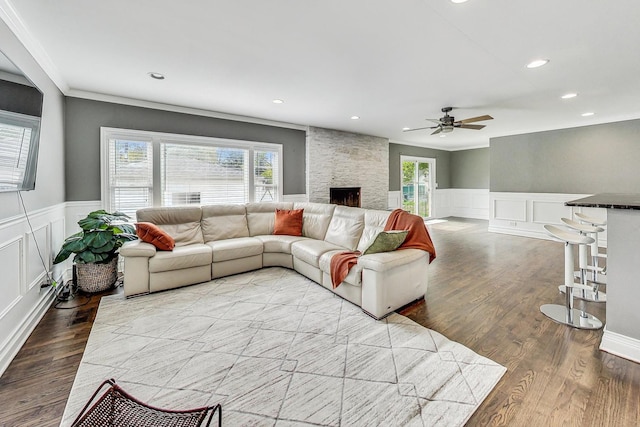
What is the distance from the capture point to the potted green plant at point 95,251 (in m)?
3.20

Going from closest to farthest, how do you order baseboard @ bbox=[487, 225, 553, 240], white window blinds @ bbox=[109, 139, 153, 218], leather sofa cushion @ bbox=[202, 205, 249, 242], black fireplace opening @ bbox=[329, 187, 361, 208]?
1. white window blinds @ bbox=[109, 139, 153, 218]
2. leather sofa cushion @ bbox=[202, 205, 249, 242]
3. baseboard @ bbox=[487, 225, 553, 240]
4. black fireplace opening @ bbox=[329, 187, 361, 208]

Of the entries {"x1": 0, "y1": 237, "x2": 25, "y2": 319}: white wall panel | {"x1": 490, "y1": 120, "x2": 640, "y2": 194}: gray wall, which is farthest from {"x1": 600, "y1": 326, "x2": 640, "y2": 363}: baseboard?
{"x1": 490, "y1": 120, "x2": 640, "y2": 194}: gray wall

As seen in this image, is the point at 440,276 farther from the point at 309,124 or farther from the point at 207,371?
the point at 309,124

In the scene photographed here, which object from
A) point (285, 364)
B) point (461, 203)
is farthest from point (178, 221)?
point (461, 203)

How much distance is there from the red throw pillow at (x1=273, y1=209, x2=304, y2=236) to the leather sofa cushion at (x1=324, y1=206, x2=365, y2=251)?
23.8 inches

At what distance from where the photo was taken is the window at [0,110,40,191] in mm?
1962

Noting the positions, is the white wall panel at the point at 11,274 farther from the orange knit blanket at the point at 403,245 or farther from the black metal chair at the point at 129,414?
the orange knit blanket at the point at 403,245

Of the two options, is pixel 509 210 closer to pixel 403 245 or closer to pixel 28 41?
pixel 403 245

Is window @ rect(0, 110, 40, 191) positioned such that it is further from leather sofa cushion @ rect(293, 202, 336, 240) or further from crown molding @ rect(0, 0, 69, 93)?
leather sofa cushion @ rect(293, 202, 336, 240)

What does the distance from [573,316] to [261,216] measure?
4139 mm

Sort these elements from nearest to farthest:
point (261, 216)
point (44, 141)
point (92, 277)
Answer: point (44, 141)
point (92, 277)
point (261, 216)

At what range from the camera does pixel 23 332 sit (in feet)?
7.55

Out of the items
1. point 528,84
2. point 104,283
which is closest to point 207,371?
point 104,283

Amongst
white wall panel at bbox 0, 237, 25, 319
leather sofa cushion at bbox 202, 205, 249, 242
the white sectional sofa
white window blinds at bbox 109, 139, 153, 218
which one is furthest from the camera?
leather sofa cushion at bbox 202, 205, 249, 242
